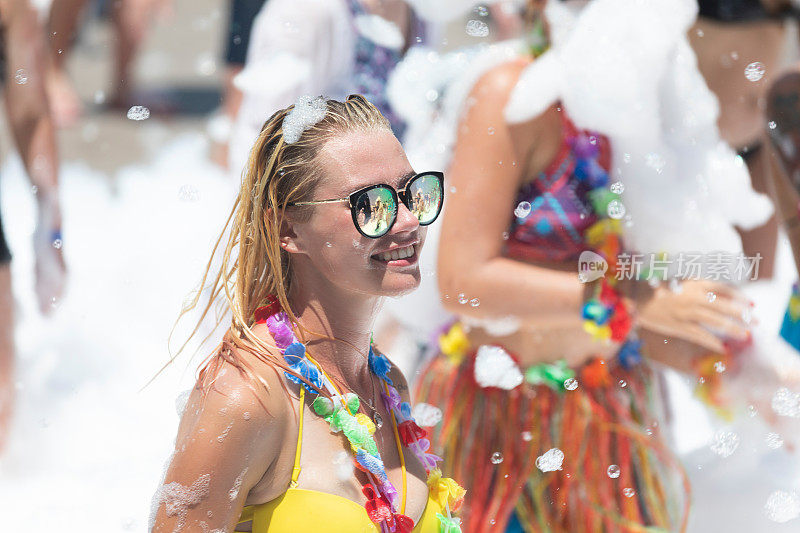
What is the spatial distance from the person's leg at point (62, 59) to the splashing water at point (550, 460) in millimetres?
1793

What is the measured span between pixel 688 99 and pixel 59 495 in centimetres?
175

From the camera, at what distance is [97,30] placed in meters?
3.13

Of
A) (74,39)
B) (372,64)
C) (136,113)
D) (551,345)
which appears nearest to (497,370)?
(551,345)

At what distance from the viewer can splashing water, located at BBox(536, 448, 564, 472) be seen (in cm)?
177

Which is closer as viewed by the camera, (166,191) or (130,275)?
(130,275)

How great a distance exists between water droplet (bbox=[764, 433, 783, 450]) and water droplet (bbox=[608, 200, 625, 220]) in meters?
0.94

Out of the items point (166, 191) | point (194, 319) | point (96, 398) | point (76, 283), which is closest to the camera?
point (194, 319)

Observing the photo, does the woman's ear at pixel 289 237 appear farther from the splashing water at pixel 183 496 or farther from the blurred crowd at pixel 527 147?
the blurred crowd at pixel 527 147

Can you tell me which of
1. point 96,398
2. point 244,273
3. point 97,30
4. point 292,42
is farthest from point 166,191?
point 244,273

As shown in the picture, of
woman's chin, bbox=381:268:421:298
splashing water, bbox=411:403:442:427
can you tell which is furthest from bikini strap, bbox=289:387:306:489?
splashing water, bbox=411:403:442:427

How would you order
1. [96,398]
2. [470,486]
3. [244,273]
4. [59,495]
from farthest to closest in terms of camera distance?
1. [96,398]
2. [59,495]
3. [470,486]
4. [244,273]

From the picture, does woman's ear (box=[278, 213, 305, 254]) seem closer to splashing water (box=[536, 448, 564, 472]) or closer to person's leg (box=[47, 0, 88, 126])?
splashing water (box=[536, 448, 564, 472])

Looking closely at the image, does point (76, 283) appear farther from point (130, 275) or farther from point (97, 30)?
point (97, 30)

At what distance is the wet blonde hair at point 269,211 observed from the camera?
0.93 meters
